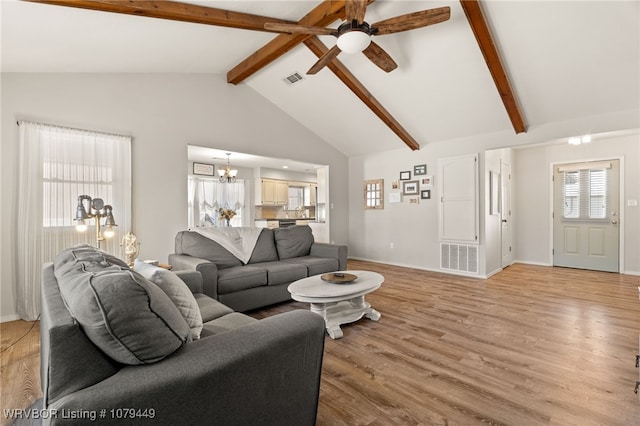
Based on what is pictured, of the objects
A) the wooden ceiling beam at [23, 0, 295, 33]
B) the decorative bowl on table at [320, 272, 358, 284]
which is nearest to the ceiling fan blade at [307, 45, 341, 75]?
the wooden ceiling beam at [23, 0, 295, 33]

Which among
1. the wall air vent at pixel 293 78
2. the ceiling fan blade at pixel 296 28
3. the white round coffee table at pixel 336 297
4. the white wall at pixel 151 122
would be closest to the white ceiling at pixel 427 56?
the wall air vent at pixel 293 78

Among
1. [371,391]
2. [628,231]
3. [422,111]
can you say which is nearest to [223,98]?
[422,111]

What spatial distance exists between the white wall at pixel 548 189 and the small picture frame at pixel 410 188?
236 cm

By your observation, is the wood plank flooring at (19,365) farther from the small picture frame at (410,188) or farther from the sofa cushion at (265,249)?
the small picture frame at (410,188)

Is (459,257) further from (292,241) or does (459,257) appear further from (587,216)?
(292,241)

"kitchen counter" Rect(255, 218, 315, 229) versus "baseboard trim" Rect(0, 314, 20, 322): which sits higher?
"kitchen counter" Rect(255, 218, 315, 229)

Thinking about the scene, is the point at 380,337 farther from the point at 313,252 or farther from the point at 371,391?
the point at 313,252

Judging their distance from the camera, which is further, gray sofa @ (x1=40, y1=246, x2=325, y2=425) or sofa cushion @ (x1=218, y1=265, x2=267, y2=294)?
sofa cushion @ (x1=218, y1=265, x2=267, y2=294)

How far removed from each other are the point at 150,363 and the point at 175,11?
A: 3.10 meters

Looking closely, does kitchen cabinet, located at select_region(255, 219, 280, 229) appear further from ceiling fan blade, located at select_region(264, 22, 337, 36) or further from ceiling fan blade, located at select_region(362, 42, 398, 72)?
ceiling fan blade, located at select_region(264, 22, 337, 36)

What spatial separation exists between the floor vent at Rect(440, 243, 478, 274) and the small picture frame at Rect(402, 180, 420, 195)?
114 centimetres

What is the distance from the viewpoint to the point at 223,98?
476 cm

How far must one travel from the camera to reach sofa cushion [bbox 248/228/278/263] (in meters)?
3.81

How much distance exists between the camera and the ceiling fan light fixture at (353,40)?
271 cm
